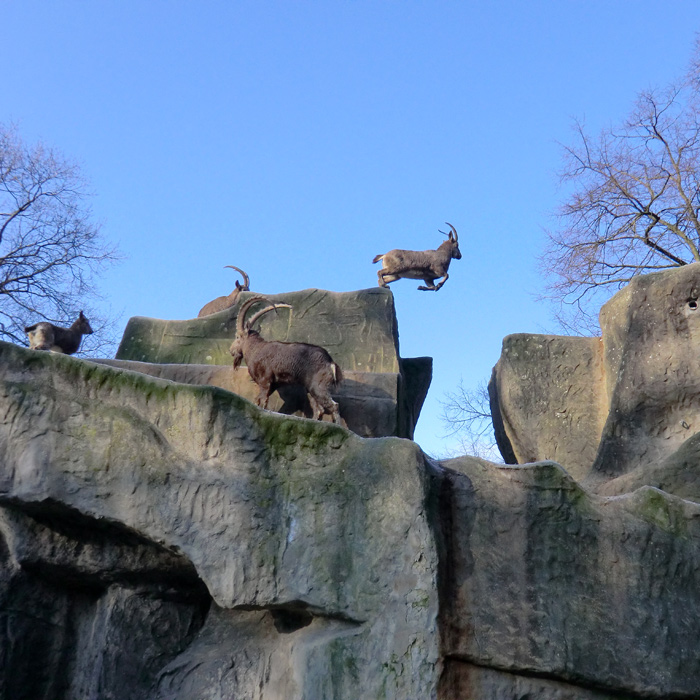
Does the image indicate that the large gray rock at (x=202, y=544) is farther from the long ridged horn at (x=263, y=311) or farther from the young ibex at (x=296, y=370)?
the long ridged horn at (x=263, y=311)

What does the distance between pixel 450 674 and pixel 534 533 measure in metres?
0.94

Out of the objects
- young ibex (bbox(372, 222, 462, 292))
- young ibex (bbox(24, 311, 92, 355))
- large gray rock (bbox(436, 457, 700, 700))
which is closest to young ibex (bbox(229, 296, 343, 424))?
young ibex (bbox(24, 311, 92, 355))

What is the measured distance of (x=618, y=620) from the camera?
17.8 feet

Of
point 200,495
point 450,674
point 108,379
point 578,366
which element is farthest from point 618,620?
point 578,366

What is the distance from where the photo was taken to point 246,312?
31.0 feet

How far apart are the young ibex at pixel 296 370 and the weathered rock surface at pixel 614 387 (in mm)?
2195

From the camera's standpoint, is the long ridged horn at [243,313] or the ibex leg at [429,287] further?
the ibex leg at [429,287]

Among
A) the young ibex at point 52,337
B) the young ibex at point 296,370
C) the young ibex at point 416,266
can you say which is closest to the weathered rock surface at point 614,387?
the young ibex at point 296,370

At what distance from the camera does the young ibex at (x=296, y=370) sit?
8.14 meters

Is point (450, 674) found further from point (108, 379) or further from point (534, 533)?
point (108, 379)

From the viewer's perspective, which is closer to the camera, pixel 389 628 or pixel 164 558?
pixel 389 628

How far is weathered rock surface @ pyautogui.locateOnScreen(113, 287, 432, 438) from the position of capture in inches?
338

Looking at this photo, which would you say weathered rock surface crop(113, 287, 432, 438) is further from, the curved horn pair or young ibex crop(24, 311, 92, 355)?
young ibex crop(24, 311, 92, 355)

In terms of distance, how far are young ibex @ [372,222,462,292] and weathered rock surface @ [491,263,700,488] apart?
310 cm
